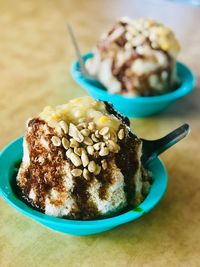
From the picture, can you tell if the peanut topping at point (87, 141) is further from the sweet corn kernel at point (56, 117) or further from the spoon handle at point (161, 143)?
the spoon handle at point (161, 143)

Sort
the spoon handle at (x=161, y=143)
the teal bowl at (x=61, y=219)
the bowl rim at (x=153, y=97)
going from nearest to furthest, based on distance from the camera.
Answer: the teal bowl at (x=61, y=219)
the spoon handle at (x=161, y=143)
the bowl rim at (x=153, y=97)

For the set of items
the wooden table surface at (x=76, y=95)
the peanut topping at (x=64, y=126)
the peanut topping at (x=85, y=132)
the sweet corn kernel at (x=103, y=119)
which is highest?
the peanut topping at (x=64, y=126)

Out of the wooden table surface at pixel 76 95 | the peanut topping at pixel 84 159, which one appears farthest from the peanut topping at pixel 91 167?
the wooden table surface at pixel 76 95

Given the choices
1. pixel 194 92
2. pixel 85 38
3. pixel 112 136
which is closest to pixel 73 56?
pixel 85 38

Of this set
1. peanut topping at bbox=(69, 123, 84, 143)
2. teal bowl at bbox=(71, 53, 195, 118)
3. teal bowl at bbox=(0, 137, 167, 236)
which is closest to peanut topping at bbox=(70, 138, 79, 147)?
peanut topping at bbox=(69, 123, 84, 143)

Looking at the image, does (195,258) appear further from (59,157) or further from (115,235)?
(59,157)

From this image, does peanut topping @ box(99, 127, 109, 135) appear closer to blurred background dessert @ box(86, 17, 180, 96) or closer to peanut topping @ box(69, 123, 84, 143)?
peanut topping @ box(69, 123, 84, 143)
